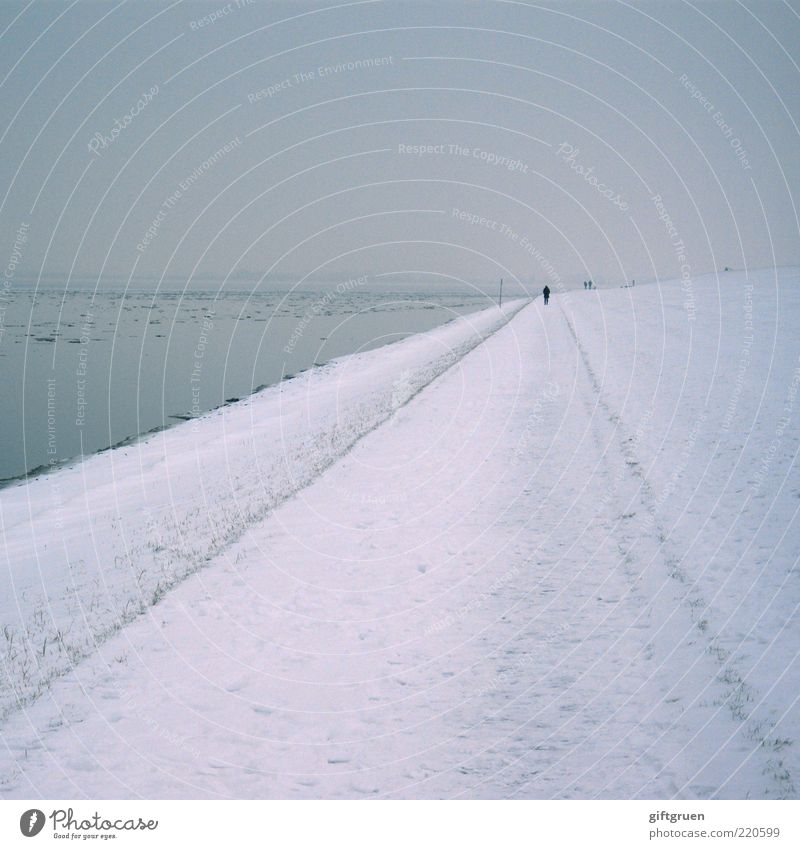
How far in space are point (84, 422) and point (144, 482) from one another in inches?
519

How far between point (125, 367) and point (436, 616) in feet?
138

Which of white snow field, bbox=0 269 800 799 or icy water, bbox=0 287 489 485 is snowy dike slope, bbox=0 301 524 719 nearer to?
white snow field, bbox=0 269 800 799

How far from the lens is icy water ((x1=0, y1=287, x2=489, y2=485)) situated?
27.4 meters

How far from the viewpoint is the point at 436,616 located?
7.77 meters

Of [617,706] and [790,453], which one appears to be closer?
[617,706]

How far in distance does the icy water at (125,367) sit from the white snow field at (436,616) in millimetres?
10736
